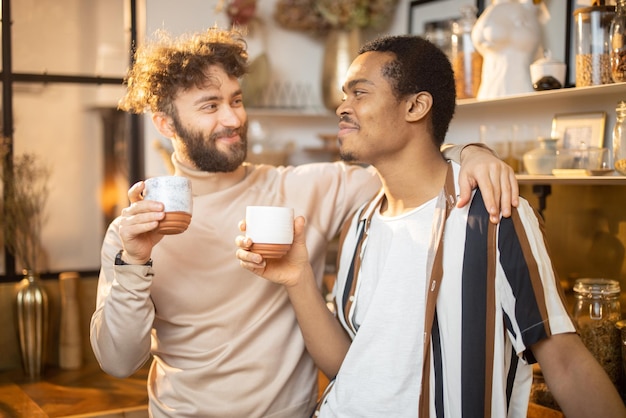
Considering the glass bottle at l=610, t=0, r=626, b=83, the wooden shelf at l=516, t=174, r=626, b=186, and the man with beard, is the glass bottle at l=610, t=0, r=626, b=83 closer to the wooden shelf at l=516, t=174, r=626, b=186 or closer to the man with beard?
the wooden shelf at l=516, t=174, r=626, b=186

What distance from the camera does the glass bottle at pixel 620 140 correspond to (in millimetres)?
2340

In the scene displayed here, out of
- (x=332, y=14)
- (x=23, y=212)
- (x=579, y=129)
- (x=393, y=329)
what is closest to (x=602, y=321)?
(x=579, y=129)

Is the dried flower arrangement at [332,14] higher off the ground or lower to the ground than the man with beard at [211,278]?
higher

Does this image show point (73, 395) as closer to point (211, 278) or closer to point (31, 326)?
point (31, 326)

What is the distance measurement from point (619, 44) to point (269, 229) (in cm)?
134

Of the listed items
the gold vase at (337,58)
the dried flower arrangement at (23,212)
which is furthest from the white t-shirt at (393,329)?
the gold vase at (337,58)

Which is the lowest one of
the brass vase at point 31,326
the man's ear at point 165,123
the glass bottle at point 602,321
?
the brass vase at point 31,326

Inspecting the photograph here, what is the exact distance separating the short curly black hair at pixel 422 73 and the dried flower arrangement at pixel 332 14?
6.19 feet

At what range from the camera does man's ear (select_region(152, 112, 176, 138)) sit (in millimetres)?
2146

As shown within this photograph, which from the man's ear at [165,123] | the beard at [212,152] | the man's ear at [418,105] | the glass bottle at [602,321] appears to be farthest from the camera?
the glass bottle at [602,321]

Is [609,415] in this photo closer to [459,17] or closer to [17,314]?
[459,17]

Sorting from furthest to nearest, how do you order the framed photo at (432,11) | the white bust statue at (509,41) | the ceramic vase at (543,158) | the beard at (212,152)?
the framed photo at (432,11), the white bust statue at (509,41), the ceramic vase at (543,158), the beard at (212,152)

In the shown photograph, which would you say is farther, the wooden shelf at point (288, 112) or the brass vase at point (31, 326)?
the wooden shelf at point (288, 112)

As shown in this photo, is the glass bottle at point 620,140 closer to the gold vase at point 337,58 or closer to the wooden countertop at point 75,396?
the wooden countertop at point 75,396
